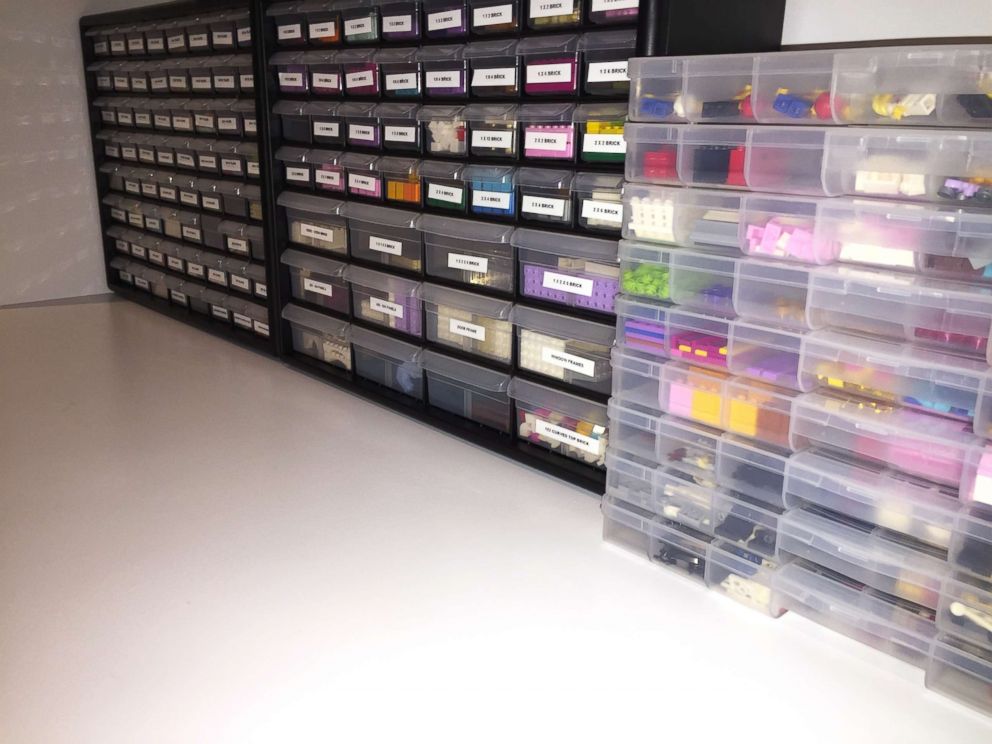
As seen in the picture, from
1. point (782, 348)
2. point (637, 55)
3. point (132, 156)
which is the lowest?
point (782, 348)

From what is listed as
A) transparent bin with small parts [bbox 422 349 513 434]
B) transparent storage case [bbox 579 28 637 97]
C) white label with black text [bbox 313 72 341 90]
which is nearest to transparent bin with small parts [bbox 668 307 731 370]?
transparent storage case [bbox 579 28 637 97]

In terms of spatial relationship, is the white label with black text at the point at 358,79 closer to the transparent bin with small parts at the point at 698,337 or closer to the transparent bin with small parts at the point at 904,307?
the transparent bin with small parts at the point at 698,337

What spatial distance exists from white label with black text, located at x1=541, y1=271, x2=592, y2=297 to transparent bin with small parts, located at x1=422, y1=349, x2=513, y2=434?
299 millimetres

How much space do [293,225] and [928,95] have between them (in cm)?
216

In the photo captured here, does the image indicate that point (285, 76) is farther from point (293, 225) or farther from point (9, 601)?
point (9, 601)

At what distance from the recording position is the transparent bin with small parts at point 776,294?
4.77ft

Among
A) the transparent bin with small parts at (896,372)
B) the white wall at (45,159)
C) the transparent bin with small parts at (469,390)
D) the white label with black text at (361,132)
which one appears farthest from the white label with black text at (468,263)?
the white wall at (45,159)

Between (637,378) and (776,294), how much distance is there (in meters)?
0.37

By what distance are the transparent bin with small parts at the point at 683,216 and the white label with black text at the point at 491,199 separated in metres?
0.54

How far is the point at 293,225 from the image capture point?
116 inches

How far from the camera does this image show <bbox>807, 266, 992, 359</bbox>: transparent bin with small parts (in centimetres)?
127

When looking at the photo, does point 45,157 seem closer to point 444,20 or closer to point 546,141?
point 444,20

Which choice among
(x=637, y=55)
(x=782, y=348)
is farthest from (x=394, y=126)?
(x=782, y=348)

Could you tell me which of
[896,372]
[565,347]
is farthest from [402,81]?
[896,372]
